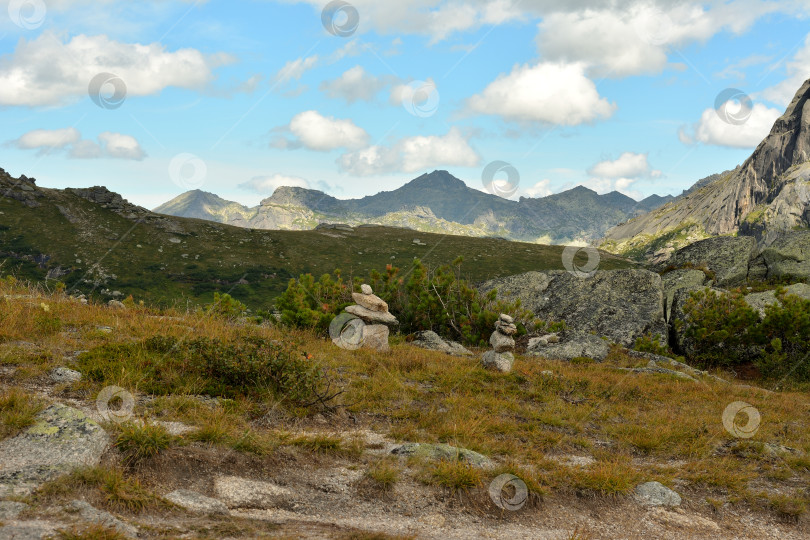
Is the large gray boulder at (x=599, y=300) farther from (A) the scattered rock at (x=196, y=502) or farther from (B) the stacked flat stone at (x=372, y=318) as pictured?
(A) the scattered rock at (x=196, y=502)

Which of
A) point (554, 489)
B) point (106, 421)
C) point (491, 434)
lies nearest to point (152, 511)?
point (106, 421)

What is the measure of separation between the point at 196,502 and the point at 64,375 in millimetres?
5301

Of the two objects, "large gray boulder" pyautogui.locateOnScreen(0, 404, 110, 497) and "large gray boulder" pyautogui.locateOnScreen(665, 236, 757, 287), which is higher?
"large gray boulder" pyautogui.locateOnScreen(665, 236, 757, 287)

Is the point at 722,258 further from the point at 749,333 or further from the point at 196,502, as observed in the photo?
the point at 196,502

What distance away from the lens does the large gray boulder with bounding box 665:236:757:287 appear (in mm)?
29188

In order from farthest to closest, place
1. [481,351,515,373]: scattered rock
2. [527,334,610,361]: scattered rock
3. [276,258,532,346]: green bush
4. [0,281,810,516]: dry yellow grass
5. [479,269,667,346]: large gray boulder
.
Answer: [479,269,667,346]: large gray boulder
[276,258,532,346]: green bush
[527,334,610,361]: scattered rock
[481,351,515,373]: scattered rock
[0,281,810,516]: dry yellow grass

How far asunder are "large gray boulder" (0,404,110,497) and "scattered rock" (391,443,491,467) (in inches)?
170

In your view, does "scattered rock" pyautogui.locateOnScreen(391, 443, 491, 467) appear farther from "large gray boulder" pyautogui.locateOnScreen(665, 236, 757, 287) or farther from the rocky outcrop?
"large gray boulder" pyautogui.locateOnScreen(665, 236, 757, 287)

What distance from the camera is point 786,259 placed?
28.3 m

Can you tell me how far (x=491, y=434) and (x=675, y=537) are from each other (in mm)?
3638

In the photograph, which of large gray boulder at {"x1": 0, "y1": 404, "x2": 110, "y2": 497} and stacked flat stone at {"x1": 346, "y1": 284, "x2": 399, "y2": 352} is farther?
stacked flat stone at {"x1": 346, "y1": 284, "x2": 399, "y2": 352}

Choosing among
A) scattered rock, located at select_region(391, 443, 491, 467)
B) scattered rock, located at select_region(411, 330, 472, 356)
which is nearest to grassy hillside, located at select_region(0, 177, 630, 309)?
scattered rock, located at select_region(411, 330, 472, 356)

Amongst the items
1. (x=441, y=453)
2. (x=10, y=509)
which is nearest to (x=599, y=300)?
(x=441, y=453)

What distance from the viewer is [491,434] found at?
9453mm
